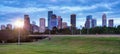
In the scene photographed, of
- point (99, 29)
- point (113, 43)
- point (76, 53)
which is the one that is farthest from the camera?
point (99, 29)

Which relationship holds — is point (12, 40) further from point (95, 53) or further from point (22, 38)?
point (95, 53)

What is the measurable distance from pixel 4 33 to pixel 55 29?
245 feet

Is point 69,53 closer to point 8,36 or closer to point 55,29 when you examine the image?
point 8,36

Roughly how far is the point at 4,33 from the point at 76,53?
65.9m

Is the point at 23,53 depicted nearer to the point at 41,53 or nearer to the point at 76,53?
the point at 41,53

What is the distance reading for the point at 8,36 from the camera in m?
101

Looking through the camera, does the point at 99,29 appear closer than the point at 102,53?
No

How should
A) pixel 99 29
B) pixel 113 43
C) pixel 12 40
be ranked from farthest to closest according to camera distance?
pixel 99 29
pixel 12 40
pixel 113 43

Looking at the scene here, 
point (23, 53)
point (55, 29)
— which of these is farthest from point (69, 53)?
point (55, 29)

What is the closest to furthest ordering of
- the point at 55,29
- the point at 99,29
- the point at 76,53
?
the point at 76,53, the point at 99,29, the point at 55,29

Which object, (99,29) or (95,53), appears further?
(99,29)

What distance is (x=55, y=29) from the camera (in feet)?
575

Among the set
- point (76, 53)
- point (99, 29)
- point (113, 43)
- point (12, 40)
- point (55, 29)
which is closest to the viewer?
point (76, 53)

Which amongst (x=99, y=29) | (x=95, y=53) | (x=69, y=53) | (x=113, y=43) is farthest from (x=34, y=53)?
(x=99, y=29)
